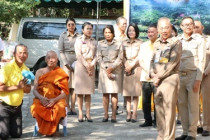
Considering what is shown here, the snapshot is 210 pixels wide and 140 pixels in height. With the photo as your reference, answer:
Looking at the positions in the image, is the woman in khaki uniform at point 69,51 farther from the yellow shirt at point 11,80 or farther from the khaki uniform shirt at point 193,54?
the khaki uniform shirt at point 193,54

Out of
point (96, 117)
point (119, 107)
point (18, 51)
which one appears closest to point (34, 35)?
point (119, 107)

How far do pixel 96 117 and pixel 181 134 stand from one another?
7.00 ft

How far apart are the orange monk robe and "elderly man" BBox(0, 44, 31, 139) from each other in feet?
0.94

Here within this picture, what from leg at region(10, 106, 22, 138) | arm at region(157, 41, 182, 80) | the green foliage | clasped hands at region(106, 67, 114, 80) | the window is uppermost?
the green foliage

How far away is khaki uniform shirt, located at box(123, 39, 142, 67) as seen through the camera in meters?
8.56

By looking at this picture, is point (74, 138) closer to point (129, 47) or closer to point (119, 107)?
point (129, 47)

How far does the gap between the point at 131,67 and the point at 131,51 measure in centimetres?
29

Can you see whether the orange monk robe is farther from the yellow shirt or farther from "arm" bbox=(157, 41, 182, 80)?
"arm" bbox=(157, 41, 182, 80)

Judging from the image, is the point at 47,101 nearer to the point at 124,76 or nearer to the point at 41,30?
the point at 124,76

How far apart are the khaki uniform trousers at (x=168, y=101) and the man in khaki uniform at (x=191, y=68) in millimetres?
449

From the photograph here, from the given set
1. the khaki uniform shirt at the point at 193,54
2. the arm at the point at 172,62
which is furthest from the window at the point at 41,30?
the arm at the point at 172,62

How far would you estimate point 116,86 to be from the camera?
27.9 feet

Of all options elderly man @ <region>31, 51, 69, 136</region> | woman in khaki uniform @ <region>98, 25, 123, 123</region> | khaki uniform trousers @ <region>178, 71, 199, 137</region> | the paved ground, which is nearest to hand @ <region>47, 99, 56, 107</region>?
elderly man @ <region>31, 51, 69, 136</region>

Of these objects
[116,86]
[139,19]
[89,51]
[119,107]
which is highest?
[139,19]
